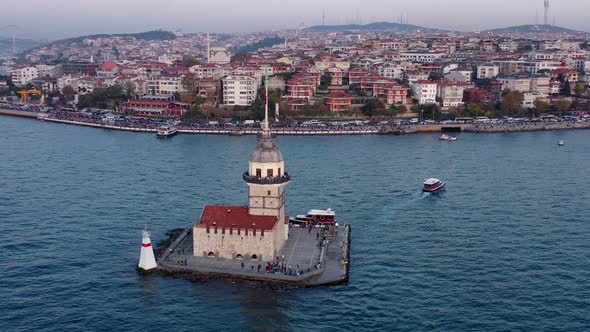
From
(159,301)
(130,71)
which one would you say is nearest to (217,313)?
(159,301)

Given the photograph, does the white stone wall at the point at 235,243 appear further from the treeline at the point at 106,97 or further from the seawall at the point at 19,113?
the seawall at the point at 19,113

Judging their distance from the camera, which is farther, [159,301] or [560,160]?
[560,160]

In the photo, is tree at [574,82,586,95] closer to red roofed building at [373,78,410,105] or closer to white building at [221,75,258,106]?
red roofed building at [373,78,410,105]

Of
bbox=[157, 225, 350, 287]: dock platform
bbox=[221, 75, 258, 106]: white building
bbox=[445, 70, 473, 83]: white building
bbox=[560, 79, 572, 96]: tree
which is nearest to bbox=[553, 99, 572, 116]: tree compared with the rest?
bbox=[560, 79, 572, 96]: tree

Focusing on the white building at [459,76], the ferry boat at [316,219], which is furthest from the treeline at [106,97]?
the ferry boat at [316,219]

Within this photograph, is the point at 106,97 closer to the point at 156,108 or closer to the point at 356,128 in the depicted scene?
the point at 156,108

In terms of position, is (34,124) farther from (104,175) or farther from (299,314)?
(299,314)

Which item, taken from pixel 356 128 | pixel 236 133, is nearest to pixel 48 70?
pixel 236 133
